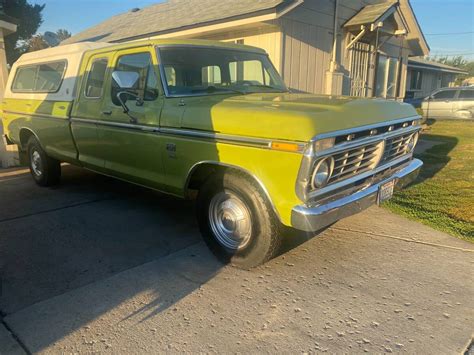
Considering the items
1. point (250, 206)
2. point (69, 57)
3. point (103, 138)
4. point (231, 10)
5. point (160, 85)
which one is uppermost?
point (231, 10)

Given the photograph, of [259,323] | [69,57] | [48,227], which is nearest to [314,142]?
[259,323]

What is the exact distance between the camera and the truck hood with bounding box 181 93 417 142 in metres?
2.93

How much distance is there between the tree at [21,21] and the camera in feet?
82.7

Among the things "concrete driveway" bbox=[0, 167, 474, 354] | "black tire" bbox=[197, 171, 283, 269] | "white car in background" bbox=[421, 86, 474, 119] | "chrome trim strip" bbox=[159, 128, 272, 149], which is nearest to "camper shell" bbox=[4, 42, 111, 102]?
"concrete driveway" bbox=[0, 167, 474, 354]

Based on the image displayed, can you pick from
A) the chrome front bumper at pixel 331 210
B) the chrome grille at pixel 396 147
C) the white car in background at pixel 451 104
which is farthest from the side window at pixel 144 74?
the white car in background at pixel 451 104

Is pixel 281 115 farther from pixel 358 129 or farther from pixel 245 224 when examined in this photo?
pixel 245 224

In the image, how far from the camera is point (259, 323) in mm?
2799

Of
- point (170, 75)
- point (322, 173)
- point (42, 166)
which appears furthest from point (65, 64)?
point (322, 173)

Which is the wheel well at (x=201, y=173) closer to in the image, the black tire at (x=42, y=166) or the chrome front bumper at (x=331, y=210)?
the chrome front bumper at (x=331, y=210)

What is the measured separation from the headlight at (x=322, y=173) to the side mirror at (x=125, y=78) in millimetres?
2257

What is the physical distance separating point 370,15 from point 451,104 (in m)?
7.29

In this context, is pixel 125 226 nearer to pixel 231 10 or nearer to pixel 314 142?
pixel 314 142

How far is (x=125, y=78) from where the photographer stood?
4.02m

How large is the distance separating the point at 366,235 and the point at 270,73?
238 centimetres
